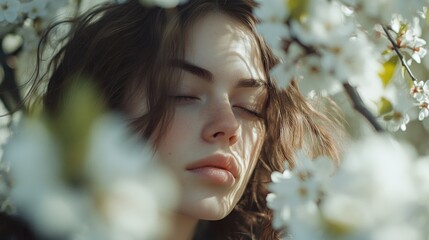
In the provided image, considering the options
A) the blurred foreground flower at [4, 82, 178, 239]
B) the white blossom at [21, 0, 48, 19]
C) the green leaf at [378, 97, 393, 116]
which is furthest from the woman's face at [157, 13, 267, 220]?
the blurred foreground flower at [4, 82, 178, 239]

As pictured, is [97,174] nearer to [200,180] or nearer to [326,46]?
[326,46]

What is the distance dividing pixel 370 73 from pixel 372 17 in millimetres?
73

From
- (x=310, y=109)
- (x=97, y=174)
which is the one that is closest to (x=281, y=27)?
(x=97, y=174)

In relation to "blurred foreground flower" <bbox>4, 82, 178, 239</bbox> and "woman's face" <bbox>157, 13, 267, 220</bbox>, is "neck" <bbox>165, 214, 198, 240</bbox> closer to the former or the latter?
"woman's face" <bbox>157, 13, 267, 220</bbox>

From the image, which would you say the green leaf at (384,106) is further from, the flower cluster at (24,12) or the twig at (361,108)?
the flower cluster at (24,12)

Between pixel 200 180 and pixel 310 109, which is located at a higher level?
pixel 200 180

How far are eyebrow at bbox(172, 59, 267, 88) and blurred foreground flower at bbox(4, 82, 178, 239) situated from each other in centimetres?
65

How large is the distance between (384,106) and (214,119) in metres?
0.26

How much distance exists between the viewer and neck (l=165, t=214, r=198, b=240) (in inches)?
51.5

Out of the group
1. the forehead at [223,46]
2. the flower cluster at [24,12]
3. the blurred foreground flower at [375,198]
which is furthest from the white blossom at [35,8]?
the blurred foreground flower at [375,198]

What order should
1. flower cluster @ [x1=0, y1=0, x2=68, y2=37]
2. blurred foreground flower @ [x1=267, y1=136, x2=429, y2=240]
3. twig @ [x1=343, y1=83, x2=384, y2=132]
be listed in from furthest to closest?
flower cluster @ [x1=0, y1=0, x2=68, y2=37] → twig @ [x1=343, y1=83, x2=384, y2=132] → blurred foreground flower @ [x1=267, y1=136, x2=429, y2=240]

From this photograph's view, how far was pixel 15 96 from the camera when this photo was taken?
1646mm

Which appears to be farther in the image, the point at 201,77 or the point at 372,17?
the point at 201,77

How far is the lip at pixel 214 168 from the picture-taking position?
1167mm
